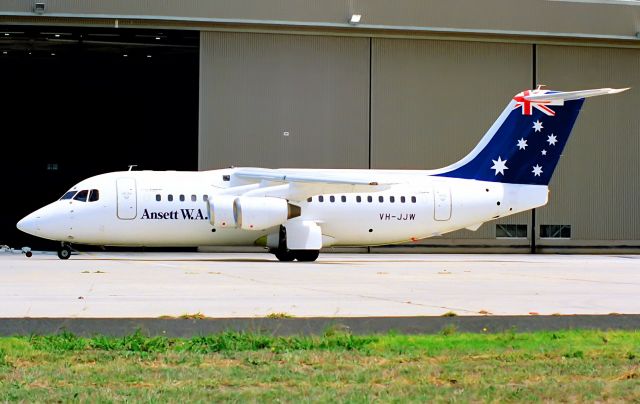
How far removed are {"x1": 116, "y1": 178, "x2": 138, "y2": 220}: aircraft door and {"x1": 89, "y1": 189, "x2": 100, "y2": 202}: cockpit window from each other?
62 cm

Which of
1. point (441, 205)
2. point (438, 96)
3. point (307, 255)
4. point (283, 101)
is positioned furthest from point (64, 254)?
point (438, 96)

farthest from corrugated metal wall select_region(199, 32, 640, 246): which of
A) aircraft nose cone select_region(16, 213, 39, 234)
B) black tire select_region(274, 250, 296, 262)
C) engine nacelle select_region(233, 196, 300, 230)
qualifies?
aircraft nose cone select_region(16, 213, 39, 234)

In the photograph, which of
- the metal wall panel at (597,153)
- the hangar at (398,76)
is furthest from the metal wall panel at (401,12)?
the metal wall panel at (597,153)

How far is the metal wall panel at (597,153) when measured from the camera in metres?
42.4

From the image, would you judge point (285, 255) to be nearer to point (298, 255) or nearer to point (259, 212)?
point (298, 255)

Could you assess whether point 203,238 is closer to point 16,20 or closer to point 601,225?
point 16,20

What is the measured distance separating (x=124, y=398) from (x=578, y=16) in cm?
3672

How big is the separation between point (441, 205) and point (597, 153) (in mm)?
12675

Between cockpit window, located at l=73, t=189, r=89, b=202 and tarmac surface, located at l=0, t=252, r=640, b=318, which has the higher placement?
cockpit window, located at l=73, t=189, r=89, b=202

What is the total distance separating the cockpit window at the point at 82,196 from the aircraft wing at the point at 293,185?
422 centimetres

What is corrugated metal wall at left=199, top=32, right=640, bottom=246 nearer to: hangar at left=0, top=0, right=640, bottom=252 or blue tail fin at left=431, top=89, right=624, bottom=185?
hangar at left=0, top=0, right=640, bottom=252

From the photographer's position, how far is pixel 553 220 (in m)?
42.3

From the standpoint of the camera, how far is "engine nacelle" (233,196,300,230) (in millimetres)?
30375

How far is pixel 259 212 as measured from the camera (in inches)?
1201
